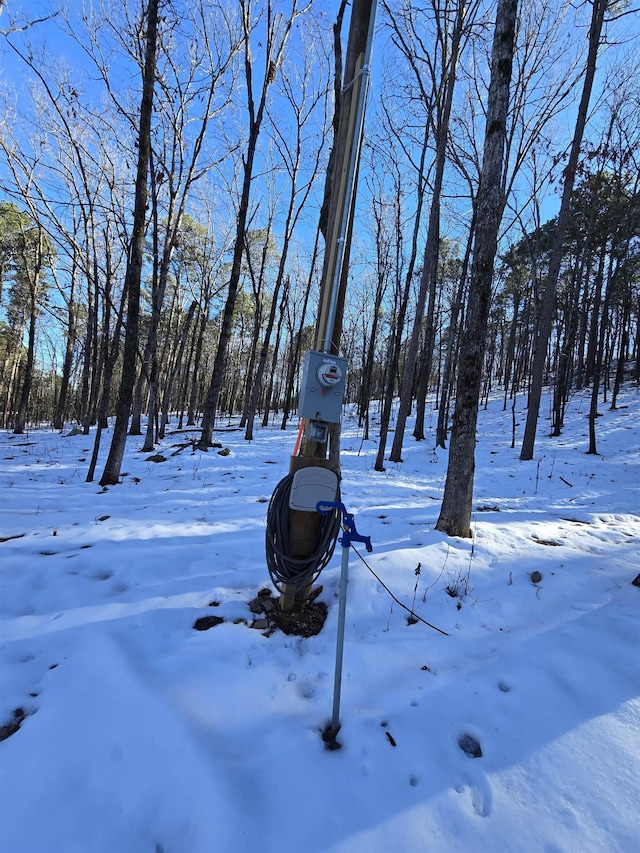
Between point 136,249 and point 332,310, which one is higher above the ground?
point 136,249

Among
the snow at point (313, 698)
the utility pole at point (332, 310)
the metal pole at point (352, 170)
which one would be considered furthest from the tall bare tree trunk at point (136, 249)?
the metal pole at point (352, 170)

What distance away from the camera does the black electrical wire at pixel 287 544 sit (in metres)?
2.17

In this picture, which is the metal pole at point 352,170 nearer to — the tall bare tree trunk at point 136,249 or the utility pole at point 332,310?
the utility pole at point 332,310

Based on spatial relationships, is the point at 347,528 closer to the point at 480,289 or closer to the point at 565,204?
the point at 480,289

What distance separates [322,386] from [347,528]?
2.83ft

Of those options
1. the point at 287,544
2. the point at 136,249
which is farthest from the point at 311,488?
the point at 136,249

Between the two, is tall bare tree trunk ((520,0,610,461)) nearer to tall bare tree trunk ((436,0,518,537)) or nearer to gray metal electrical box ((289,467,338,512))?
tall bare tree trunk ((436,0,518,537))

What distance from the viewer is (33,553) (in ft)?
10.2

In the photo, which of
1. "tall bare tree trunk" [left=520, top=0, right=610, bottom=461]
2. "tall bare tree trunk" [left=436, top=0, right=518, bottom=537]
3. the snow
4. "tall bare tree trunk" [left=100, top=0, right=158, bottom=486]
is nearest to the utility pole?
the snow

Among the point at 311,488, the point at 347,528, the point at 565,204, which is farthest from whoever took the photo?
the point at 565,204

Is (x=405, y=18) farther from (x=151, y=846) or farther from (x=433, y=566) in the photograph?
(x=151, y=846)

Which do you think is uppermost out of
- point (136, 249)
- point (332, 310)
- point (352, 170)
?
point (136, 249)

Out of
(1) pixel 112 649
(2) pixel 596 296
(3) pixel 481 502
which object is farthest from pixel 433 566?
(2) pixel 596 296

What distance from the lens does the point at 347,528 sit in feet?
5.71
